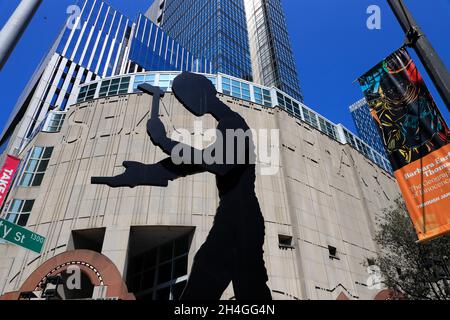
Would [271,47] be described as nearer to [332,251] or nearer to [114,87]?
[114,87]

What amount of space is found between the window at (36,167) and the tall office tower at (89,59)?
22293mm

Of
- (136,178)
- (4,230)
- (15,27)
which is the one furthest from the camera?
(4,230)

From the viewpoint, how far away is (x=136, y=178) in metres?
7.47

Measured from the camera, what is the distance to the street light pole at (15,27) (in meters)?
6.54

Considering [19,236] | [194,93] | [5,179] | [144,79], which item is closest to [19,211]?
[5,179]

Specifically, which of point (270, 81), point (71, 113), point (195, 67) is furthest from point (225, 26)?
point (71, 113)

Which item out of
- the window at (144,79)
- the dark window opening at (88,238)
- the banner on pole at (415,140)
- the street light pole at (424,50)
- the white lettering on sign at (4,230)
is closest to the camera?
the street light pole at (424,50)

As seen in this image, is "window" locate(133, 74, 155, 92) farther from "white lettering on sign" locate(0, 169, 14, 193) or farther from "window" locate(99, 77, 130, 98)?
"white lettering on sign" locate(0, 169, 14, 193)

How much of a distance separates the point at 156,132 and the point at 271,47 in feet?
319

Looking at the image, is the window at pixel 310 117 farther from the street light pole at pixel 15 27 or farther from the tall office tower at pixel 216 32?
the tall office tower at pixel 216 32

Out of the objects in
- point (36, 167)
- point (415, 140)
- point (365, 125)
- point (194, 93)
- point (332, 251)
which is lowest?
point (415, 140)

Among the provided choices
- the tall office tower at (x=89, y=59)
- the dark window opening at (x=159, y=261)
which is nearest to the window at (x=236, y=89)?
the dark window opening at (x=159, y=261)

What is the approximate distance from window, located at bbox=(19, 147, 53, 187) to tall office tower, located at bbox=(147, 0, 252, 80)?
65401mm
